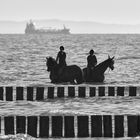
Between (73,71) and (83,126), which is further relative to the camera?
(73,71)

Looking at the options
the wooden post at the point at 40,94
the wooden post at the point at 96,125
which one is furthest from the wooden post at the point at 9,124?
the wooden post at the point at 40,94

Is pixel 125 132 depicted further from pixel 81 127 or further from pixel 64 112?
pixel 64 112

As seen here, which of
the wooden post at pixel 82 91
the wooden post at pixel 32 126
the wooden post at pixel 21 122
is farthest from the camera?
the wooden post at pixel 82 91

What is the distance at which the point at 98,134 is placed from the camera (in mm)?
18812

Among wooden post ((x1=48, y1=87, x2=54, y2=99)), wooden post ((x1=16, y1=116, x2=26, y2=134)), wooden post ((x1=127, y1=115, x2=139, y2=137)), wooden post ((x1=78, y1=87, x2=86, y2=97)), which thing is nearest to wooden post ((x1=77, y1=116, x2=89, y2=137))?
wooden post ((x1=127, y1=115, x2=139, y2=137))

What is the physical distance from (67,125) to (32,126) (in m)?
1.15

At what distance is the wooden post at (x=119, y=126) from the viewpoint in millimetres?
18406

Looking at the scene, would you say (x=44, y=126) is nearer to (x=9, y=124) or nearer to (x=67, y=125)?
(x=67, y=125)

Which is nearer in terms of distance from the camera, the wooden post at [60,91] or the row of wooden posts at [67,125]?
the row of wooden posts at [67,125]

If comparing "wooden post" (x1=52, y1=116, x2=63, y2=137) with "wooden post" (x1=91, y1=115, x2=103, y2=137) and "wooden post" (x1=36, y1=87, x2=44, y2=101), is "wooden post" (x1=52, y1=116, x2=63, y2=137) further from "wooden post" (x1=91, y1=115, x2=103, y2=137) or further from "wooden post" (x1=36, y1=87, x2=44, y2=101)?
"wooden post" (x1=36, y1=87, x2=44, y2=101)

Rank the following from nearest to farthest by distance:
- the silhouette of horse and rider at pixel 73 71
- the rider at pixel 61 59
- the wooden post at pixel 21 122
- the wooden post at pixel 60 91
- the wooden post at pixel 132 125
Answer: the wooden post at pixel 21 122, the wooden post at pixel 132 125, the wooden post at pixel 60 91, the rider at pixel 61 59, the silhouette of horse and rider at pixel 73 71

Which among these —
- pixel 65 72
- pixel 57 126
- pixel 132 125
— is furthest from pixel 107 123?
pixel 65 72

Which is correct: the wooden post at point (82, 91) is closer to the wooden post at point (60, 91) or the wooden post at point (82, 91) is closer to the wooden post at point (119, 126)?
the wooden post at point (60, 91)

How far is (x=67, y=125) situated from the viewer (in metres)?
18.4
